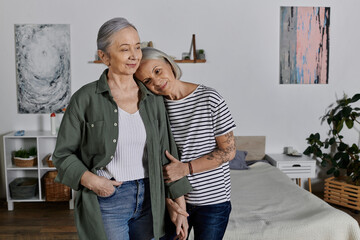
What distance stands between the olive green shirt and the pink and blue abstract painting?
10.3 feet

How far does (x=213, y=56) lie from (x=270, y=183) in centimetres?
164

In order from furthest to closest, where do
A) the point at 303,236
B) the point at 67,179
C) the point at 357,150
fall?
the point at 357,150 < the point at 303,236 < the point at 67,179

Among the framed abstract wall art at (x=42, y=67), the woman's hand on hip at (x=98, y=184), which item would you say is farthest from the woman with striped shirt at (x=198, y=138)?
the framed abstract wall art at (x=42, y=67)

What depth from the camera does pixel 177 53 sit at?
400 centimetres

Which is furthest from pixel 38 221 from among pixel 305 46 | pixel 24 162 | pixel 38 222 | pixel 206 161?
pixel 305 46

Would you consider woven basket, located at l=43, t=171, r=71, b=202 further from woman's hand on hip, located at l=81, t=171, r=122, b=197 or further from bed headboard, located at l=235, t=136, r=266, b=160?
woman's hand on hip, located at l=81, t=171, r=122, b=197

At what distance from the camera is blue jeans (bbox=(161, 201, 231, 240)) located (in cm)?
147

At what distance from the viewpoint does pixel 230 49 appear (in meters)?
4.05

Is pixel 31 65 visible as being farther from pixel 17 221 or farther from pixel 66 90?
pixel 17 221

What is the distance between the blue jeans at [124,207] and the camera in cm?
132

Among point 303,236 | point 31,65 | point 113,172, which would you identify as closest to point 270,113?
point 303,236

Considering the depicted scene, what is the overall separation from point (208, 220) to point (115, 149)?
1.69ft

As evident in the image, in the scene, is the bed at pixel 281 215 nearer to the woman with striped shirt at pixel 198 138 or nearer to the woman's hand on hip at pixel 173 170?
the woman with striped shirt at pixel 198 138

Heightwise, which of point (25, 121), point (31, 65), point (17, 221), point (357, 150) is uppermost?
point (31, 65)
